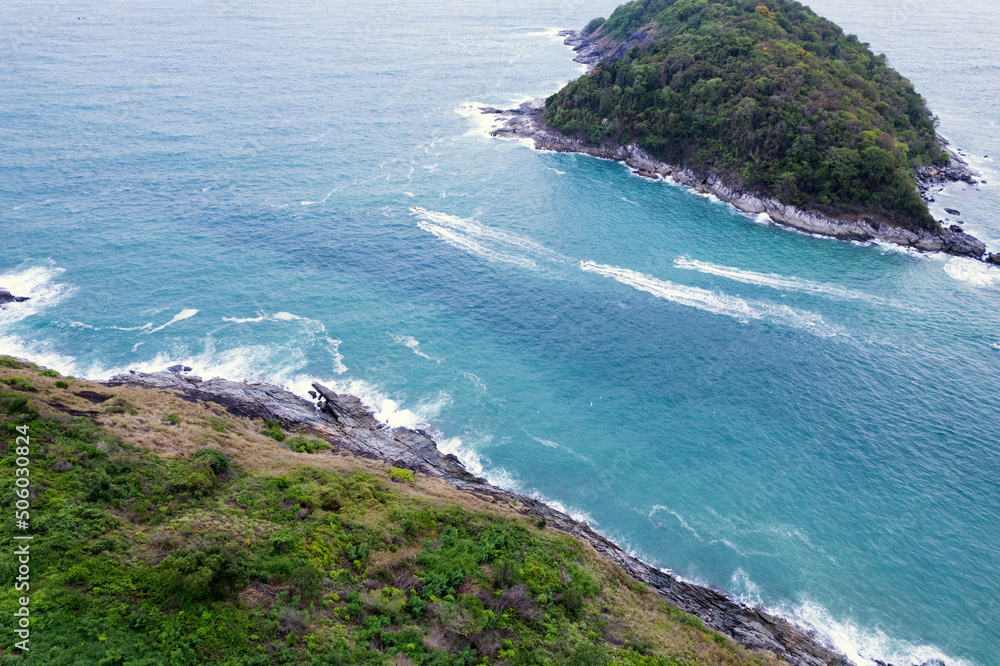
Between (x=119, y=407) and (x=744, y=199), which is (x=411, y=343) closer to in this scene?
(x=119, y=407)

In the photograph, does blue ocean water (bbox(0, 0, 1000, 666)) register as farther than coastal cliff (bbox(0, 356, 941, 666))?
Yes

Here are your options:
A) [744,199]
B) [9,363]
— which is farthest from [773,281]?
[9,363]

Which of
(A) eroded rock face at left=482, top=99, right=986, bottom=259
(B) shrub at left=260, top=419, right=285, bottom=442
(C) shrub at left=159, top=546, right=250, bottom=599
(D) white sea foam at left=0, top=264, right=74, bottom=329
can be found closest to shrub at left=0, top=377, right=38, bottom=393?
(B) shrub at left=260, top=419, right=285, bottom=442

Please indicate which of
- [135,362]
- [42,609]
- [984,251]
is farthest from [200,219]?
[984,251]

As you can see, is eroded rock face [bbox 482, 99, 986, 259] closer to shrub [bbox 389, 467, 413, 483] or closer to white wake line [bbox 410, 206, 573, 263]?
white wake line [bbox 410, 206, 573, 263]

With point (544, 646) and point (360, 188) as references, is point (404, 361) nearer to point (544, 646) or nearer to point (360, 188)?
point (544, 646)
